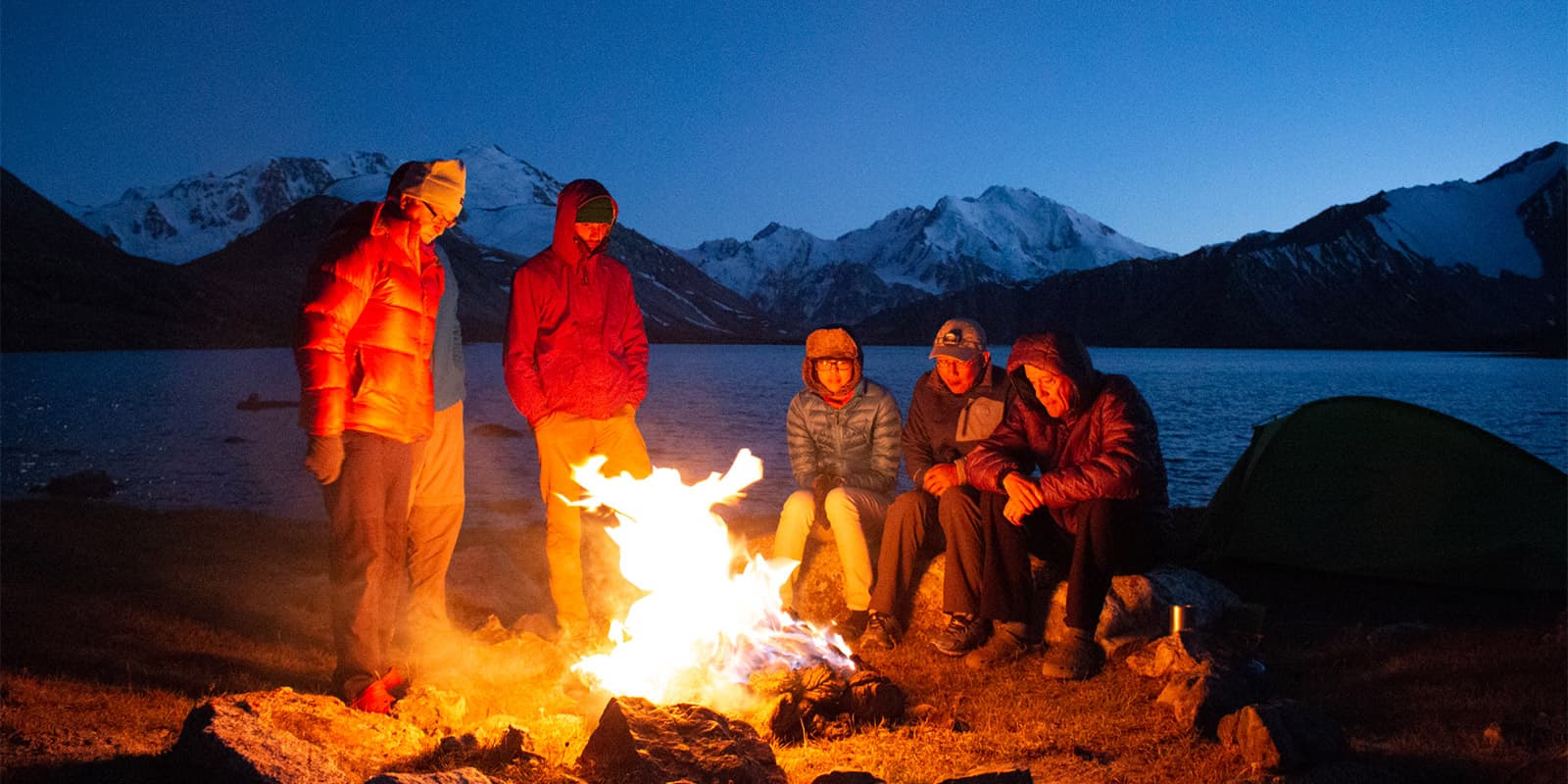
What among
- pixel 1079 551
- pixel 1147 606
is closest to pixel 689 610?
pixel 1079 551

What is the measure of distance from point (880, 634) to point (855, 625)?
0.65ft

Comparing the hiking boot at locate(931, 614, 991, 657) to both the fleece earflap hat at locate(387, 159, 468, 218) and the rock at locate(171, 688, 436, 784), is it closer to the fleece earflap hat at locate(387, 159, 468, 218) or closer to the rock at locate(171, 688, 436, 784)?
the rock at locate(171, 688, 436, 784)

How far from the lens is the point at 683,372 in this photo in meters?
83.3

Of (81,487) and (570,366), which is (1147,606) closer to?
(570,366)

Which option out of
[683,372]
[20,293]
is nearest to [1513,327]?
[683,372]

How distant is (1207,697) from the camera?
4336mm

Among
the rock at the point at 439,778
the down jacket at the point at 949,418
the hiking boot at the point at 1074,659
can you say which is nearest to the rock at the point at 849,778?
the rock at the point at 439,778

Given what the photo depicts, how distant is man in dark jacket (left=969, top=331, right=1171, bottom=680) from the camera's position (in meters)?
5.16

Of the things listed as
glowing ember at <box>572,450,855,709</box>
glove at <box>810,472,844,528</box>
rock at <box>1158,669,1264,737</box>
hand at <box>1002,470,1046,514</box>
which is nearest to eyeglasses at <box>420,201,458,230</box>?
glowing ember at <box>572,450,855,709</box>

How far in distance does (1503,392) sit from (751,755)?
67711 millimetres

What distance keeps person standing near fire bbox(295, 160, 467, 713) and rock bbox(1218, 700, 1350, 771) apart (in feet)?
12.8

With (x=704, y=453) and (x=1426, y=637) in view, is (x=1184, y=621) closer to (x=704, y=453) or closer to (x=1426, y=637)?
(x=1426, y=637)

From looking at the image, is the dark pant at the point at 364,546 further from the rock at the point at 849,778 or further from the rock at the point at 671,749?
the rock at the point at 849,778

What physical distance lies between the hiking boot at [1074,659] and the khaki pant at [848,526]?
4.06 ft
